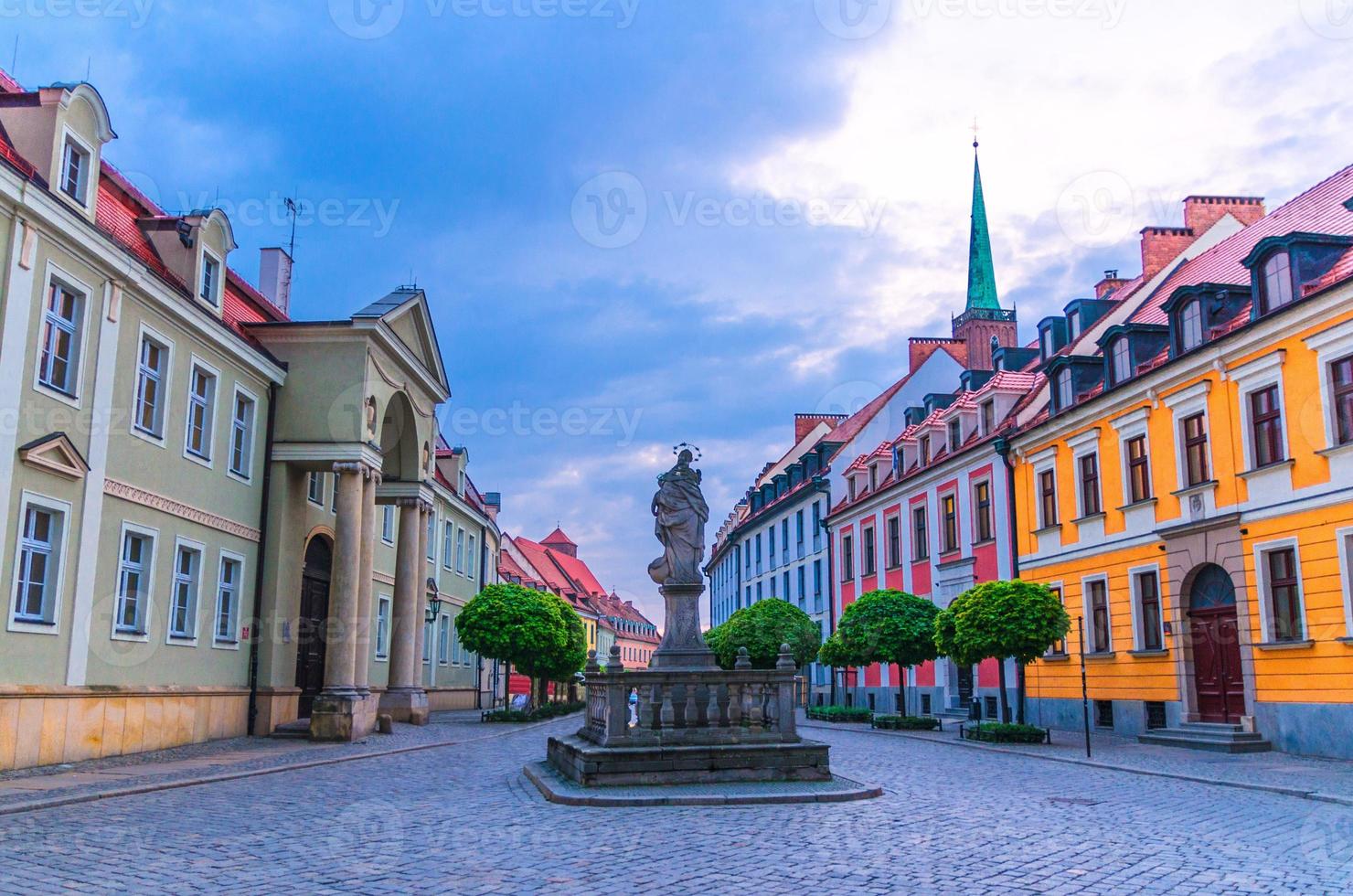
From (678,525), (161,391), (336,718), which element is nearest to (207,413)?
(161,391)

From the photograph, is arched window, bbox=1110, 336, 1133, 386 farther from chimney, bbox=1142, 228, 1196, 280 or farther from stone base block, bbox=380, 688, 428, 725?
stone base block, bbox=380, 688, 428, 725

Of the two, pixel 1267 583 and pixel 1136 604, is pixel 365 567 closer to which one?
pixel 1136 604

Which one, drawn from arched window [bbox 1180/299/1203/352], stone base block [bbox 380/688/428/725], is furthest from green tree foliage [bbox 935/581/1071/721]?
stone base block [bbox 380/688/428/725]

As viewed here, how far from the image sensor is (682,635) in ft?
55.1

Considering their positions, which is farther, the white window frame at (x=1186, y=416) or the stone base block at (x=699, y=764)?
the white window frame at (x=1186, y=416)

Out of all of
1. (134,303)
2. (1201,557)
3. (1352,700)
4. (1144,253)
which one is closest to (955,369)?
(1144,253)

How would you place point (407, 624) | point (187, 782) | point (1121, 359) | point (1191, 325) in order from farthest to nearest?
point (407, 624) < point (1121, 359) < point (1191, 325) < point (187, 782)

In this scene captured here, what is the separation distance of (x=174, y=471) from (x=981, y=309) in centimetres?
3867

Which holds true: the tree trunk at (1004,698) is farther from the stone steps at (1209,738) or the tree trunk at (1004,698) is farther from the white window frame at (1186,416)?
the white window frame at (1186,416)

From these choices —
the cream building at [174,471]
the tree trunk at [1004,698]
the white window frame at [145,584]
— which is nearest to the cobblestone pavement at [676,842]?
the cream building at [174,471]

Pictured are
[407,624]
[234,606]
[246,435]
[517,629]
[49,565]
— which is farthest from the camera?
[517,629]

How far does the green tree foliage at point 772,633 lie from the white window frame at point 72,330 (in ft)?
76.4

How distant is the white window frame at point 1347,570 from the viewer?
18.7 meters

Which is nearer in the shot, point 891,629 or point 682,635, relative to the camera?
point 682,635
